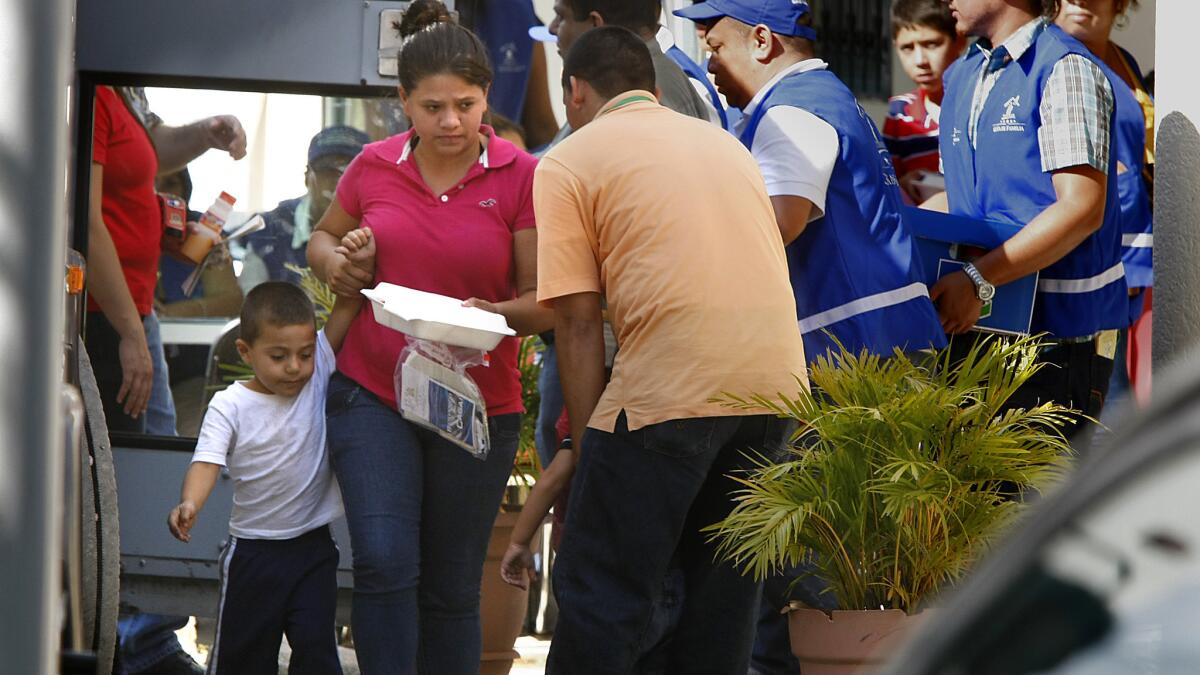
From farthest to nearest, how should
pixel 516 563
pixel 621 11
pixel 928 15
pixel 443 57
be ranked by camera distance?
1. pixel 928 15
2. pixel 621 11
3. pixel 443 57
4. pixel 516 563

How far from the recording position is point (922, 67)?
6121 millimetres

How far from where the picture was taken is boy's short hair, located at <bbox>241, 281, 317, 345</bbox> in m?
4.70

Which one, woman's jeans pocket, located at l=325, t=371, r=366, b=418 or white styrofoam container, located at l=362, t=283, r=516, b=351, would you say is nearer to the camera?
white styrofoam container, located at l=362, t=283, r=516, b=351

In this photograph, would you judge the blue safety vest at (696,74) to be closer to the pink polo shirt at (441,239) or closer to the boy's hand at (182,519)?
the pink polo shirt at (441,239)

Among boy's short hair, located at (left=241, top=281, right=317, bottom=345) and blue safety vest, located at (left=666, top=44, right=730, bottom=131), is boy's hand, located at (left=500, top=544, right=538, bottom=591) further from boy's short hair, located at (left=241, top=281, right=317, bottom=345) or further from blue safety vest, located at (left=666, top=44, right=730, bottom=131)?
blue safety vest, located at (left=666, top=44, right=730, bottom=131)

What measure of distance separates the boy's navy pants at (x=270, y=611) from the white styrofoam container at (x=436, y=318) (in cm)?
78

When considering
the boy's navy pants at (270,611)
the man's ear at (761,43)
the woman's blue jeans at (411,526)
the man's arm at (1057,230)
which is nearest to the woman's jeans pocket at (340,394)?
the woman's blue jeans at (411,526)

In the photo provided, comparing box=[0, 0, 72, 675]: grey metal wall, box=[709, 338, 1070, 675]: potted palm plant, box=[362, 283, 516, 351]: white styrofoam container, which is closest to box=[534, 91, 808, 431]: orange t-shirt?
box=[709, 338, 1070, 675]: potted palm plant

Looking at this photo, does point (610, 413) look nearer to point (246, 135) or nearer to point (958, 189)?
point (958, 189)

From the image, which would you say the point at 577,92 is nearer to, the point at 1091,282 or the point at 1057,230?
the point at 1057,230

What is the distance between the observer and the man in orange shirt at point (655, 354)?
3623 millimetres

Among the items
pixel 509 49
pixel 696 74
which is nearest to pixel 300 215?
pixel 696 74

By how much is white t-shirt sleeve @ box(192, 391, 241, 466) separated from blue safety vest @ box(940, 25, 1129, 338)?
6.70ft

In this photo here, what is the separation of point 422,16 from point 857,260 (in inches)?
52.7
